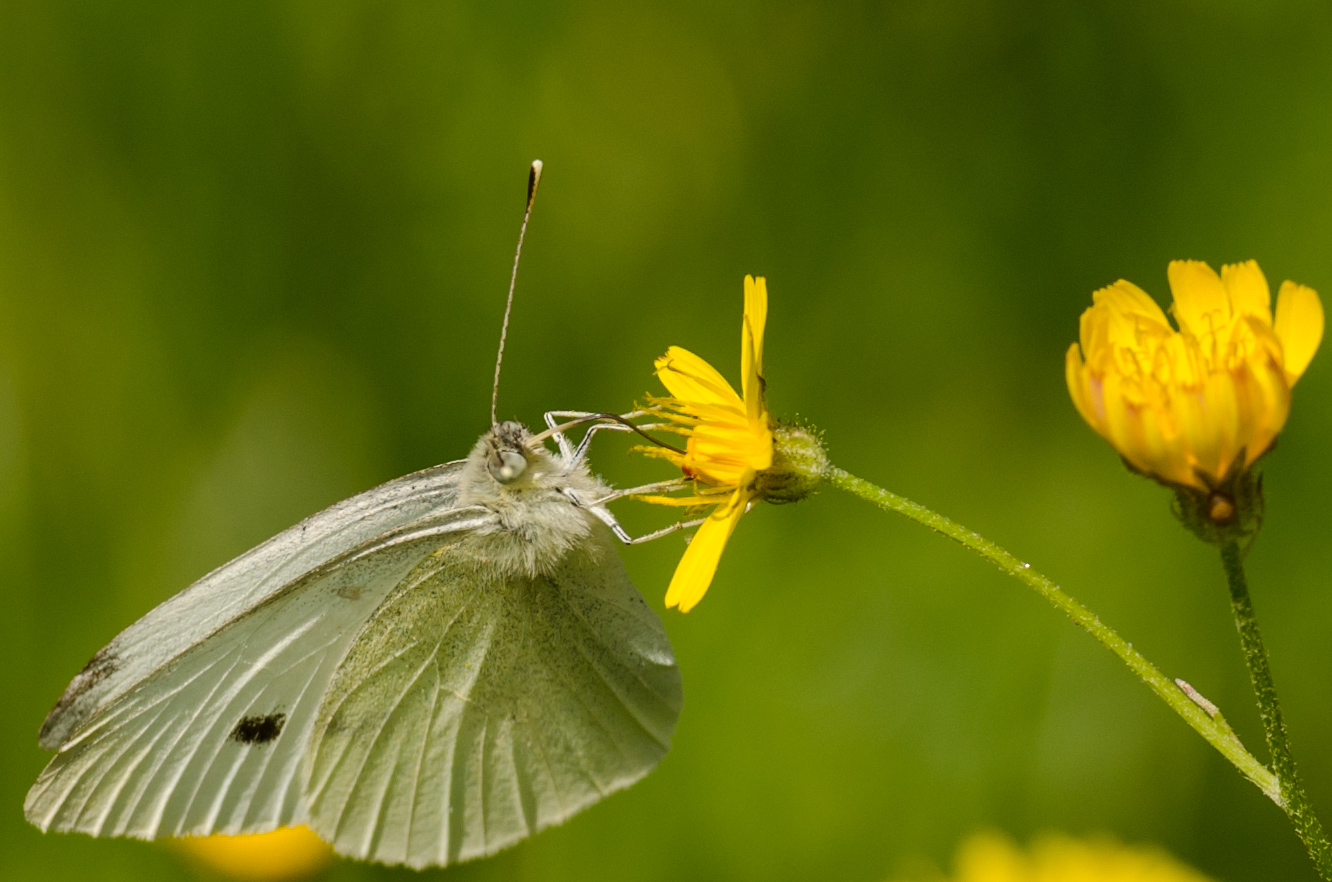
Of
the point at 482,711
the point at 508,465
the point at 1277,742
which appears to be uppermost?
the point at 508,465

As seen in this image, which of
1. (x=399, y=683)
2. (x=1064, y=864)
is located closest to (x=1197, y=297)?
(x=1064, y=864)

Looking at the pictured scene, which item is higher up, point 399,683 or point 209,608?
point 209,608

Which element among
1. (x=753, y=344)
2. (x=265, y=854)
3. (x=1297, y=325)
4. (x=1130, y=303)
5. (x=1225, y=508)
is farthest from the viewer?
(x=265, y=854)

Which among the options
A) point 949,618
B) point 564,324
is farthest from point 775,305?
point 949,618

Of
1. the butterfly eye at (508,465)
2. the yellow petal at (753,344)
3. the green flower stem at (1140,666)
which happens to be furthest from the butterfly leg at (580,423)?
the green flower stem at (1140,666)

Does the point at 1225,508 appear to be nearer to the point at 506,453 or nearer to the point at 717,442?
the point at 717,442

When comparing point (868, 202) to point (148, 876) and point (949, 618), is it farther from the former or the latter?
point (148, 876)

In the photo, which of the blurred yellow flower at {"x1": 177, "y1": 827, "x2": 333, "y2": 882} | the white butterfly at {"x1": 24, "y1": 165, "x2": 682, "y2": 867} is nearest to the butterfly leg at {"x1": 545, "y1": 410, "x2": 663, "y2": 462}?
the white butterfly at {"x1": 24, "y1": 165, "x2": 682, "y2": 867}
